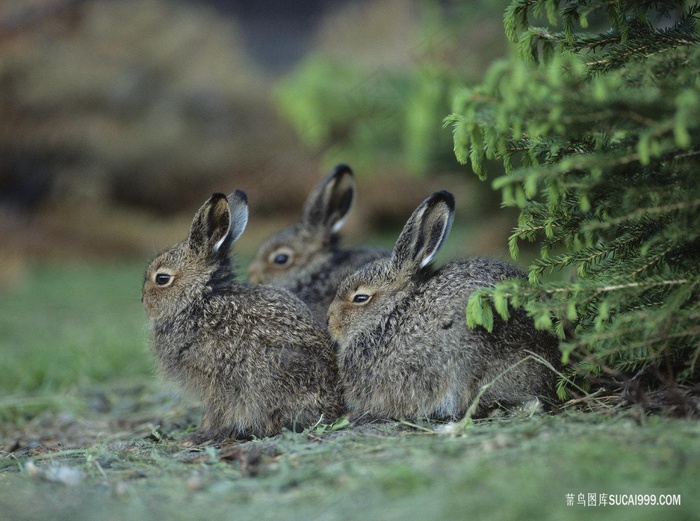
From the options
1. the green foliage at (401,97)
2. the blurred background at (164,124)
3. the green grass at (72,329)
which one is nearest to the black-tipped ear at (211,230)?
the green grass at (72,329)

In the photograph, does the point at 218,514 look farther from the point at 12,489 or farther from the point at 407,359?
the point at 407,359

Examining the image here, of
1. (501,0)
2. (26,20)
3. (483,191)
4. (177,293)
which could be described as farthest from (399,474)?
(26,20)

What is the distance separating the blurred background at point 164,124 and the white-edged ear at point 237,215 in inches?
260

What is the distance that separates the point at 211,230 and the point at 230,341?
835 mm

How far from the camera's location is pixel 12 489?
3711 mm

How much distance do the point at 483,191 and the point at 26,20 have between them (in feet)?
22.9

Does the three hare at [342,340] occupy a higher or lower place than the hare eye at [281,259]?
lower

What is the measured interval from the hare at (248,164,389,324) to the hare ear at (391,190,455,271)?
1739 mm

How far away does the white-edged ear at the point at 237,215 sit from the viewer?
5398mm

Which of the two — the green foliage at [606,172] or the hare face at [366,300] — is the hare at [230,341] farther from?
the green foliage at [606,172]

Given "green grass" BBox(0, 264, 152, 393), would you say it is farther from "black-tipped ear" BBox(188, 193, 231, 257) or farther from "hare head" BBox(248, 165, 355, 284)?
"hare head" BBox(248, 165, 355, 284)

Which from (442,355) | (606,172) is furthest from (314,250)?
(606,172)

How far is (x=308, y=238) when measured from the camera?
7062 millimetres

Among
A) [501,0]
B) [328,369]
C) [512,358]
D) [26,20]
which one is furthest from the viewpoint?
[26,20]
